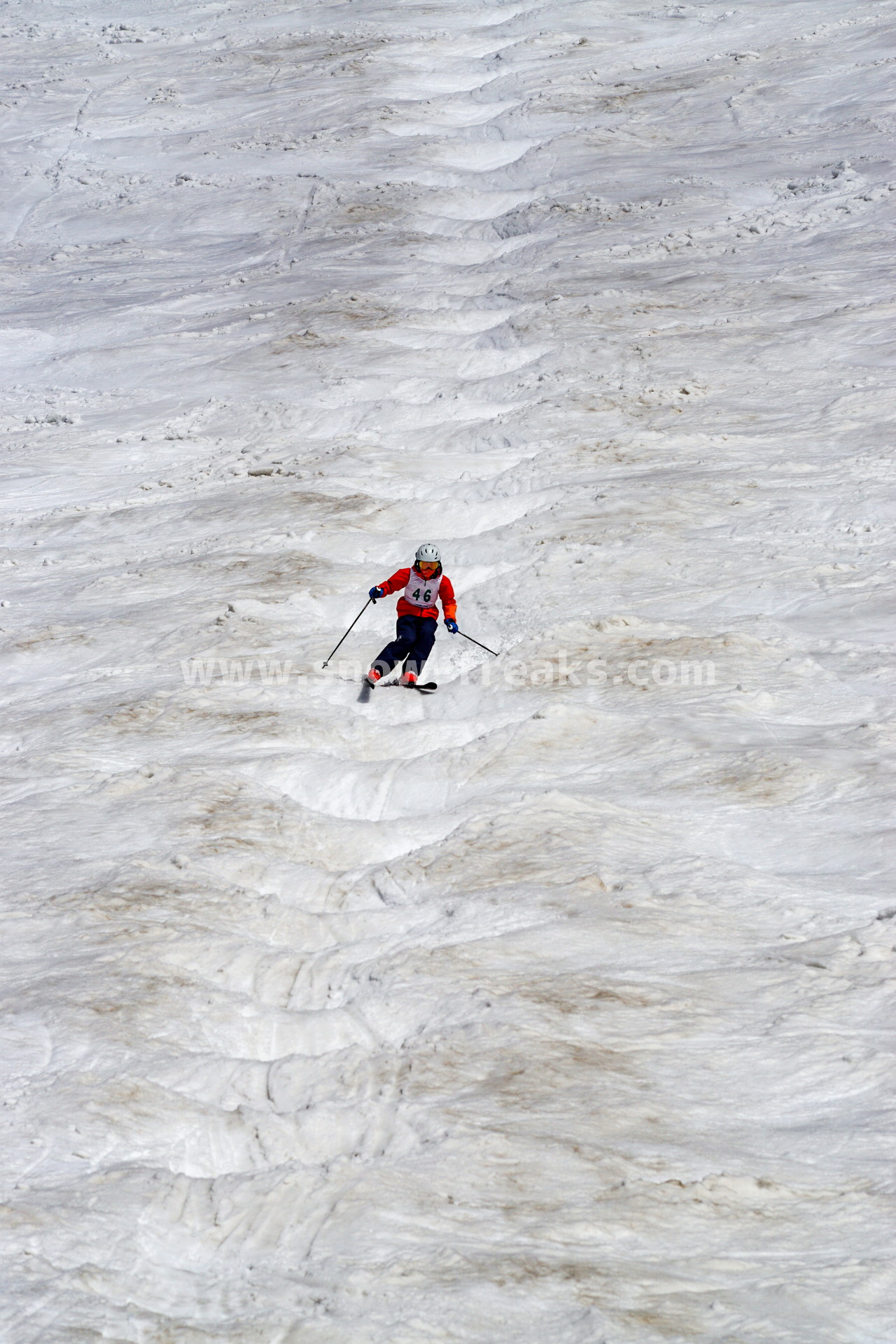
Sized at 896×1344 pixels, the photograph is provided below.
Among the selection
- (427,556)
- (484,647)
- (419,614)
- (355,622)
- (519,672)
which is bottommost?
(519,672)

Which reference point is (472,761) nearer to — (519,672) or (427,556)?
(519,672)

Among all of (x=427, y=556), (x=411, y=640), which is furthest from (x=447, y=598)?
(x=411, y=640)

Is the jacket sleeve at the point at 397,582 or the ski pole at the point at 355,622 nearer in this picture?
the ski pole at the point at 355,622

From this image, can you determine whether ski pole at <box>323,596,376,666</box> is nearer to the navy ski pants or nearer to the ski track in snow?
the ski track in snow

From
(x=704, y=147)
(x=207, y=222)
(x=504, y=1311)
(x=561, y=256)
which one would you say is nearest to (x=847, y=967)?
(x=504, y=1311)

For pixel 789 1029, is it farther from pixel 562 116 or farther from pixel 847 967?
pixel 562 116

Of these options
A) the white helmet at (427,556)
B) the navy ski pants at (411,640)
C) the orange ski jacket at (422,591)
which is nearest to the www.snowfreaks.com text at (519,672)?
the navy ski pants at (411,640)

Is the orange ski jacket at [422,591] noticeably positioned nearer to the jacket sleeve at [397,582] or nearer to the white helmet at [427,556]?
the jacket sleeve at [397,582]

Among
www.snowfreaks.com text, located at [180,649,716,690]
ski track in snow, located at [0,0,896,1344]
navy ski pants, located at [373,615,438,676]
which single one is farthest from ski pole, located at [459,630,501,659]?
navy ski pants, located at [373,615,438,676]
